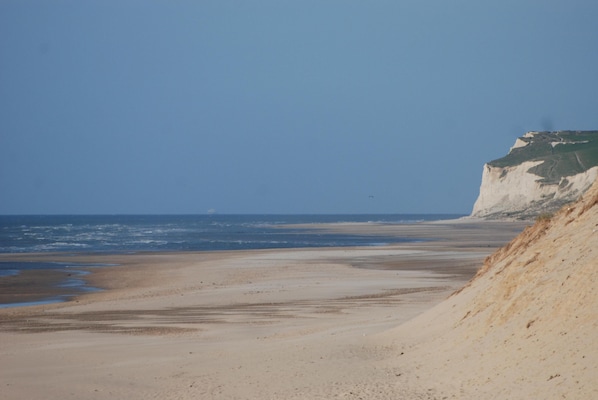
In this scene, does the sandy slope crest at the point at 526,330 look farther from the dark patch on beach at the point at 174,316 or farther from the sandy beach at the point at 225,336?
the dark patch on beach at the point at 174,316

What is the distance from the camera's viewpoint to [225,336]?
17750 mm

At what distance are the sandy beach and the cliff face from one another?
267 ft

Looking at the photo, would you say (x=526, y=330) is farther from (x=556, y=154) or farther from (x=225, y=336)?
(x=556, y=154)

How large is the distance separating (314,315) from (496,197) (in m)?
116

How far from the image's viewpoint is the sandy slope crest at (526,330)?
9680 millimetres

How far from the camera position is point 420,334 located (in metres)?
14.6

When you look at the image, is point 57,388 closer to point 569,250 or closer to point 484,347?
point 484,347

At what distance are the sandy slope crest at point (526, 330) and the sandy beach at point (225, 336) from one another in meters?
0.67

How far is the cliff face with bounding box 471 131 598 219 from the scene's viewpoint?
113625 mm

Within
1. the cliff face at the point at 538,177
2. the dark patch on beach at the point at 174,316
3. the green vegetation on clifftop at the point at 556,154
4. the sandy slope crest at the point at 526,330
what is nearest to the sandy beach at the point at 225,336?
the dark patch on beach at the point at 174,316

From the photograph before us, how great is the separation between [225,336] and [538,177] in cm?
11150

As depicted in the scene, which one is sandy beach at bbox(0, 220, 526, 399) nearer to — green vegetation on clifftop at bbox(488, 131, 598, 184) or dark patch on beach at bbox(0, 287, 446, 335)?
dark patch on beach at bbox(0, 287, 446, 335)


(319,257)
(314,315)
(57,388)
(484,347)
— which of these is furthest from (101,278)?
(484,347)

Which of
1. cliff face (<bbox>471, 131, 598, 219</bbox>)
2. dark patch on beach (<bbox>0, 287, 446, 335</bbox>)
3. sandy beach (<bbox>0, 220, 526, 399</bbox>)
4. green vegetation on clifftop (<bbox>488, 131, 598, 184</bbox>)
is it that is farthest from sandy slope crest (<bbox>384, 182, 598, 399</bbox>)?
green vegetation on clifftop (<bbox>488, 131, 598, 184</bbox>)
